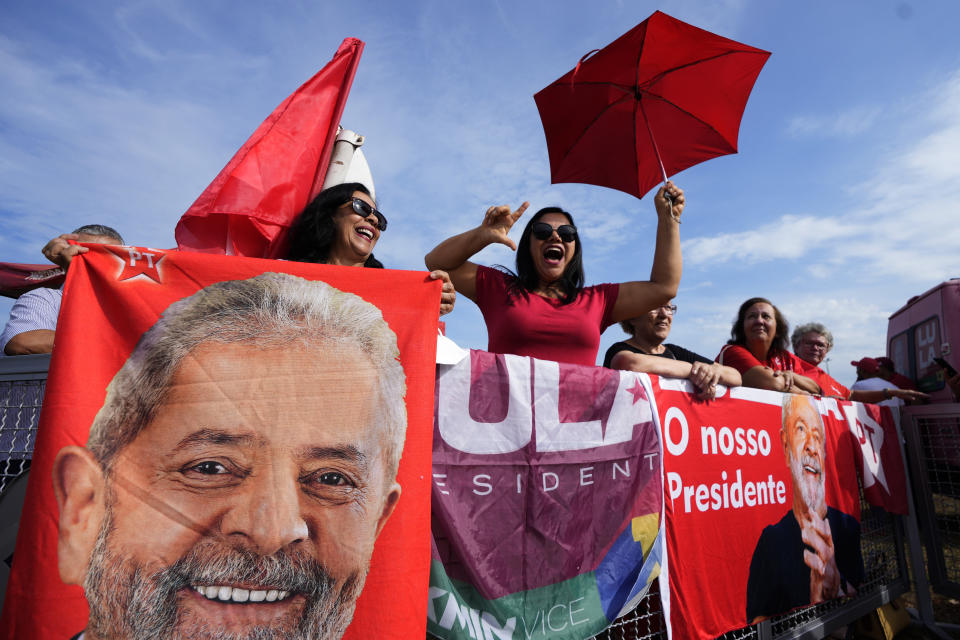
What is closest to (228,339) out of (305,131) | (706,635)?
(305,131)

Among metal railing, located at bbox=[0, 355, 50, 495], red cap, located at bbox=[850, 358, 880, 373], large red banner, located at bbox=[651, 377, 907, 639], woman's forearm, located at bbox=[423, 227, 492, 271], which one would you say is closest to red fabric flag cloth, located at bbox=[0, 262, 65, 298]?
metal railing, located at bbox=[0, 355, 50, 495]

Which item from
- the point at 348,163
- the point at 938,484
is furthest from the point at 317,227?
the point at 938,484

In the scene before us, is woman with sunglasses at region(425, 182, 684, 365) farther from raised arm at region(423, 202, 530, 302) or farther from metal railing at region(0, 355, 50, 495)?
metal railing at region(0, 355, 50, 495)

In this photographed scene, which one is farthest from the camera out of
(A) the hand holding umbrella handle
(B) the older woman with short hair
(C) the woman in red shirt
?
(B) the older woman with short hair

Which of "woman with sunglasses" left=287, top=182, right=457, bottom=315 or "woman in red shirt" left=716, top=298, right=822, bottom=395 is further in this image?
"woman in red shirt" left=716, top=298, right=822, bottom=395

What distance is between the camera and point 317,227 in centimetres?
269

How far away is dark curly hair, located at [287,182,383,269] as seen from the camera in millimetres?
2674

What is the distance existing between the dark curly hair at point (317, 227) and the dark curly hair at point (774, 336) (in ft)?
11.1

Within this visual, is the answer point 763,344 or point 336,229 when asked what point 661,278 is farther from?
point 763,344

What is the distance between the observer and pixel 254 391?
5.73 feet

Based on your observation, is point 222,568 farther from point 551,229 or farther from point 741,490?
point 741,490

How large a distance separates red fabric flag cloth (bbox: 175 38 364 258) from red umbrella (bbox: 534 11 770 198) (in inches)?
65.0

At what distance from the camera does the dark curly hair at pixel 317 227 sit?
8.77 ft

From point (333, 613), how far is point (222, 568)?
1.20 ft
